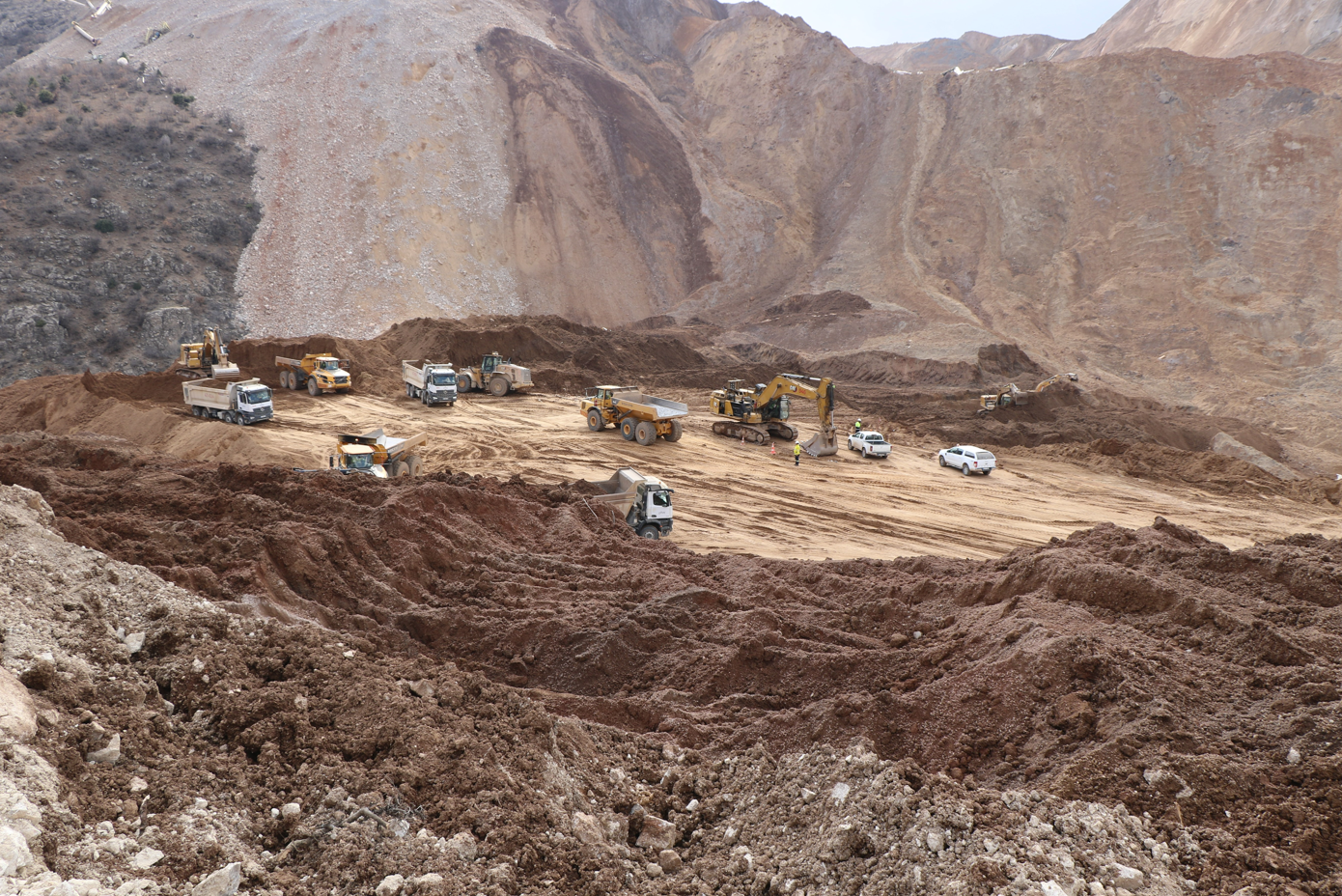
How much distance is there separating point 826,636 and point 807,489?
11.8 meters

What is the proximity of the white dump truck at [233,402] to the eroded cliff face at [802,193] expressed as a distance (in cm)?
1698

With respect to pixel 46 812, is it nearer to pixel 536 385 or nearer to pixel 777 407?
pixel 777 407

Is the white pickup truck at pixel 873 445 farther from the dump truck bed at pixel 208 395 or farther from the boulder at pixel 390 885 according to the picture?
the boulder at pixel 390 885

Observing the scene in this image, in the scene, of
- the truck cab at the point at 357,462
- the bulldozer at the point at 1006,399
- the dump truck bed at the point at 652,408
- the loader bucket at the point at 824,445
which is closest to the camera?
the truck cab at the point at 357,462

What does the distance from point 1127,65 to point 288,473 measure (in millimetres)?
58824

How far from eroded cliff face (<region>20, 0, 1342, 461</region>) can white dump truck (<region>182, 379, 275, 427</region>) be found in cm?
1698

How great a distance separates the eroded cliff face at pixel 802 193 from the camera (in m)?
41.2

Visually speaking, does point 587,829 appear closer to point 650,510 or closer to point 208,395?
point 650,510

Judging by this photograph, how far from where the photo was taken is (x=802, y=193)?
58.4 meters

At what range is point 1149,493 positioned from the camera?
2284cm

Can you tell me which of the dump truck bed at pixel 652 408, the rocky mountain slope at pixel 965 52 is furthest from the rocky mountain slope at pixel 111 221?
the rocky mountain slope at pixel 965 52

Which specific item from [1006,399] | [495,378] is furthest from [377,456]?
[1006,399]

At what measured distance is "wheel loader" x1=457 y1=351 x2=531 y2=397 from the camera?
3169 cm

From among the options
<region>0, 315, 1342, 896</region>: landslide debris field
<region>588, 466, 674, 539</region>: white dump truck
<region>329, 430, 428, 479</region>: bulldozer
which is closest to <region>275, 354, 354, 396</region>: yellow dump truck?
<region>329, 430, 428, 479</region>: bulldozer
